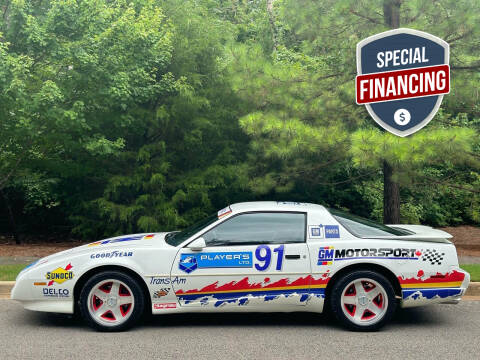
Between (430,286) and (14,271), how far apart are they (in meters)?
5.96

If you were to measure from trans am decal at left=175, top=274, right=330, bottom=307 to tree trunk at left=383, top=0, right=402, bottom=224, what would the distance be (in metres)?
5.40

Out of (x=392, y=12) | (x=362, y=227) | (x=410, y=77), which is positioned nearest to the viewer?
(x=362, y=227)

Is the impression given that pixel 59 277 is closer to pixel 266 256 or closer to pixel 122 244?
pixel 122 244

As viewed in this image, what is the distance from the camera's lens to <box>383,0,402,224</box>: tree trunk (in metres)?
10.7

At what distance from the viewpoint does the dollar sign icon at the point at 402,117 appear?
391 inches

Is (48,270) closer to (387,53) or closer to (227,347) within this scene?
(227,347)

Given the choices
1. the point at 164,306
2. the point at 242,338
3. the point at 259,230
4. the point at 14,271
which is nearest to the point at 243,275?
the point at 259,230

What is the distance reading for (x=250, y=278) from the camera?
5.86m

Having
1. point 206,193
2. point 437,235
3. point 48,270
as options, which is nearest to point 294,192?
point 206,193

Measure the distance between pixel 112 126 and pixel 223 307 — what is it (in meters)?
7.39

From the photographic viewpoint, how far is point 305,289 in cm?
587

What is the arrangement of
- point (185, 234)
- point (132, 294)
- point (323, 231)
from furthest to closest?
point (185, 234) < point (323, 231) < point (132, 294)

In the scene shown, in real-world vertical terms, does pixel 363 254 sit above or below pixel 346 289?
above

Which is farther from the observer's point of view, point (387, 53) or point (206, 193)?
point (206, 193)
